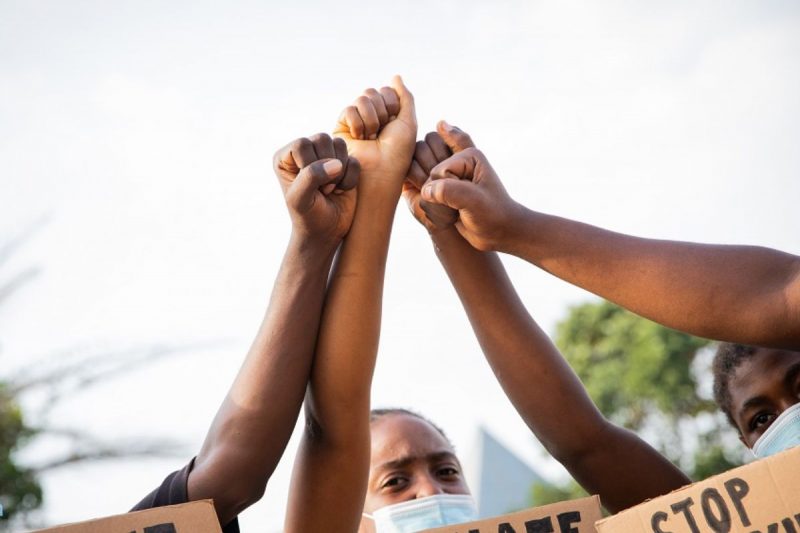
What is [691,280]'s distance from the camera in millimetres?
2281

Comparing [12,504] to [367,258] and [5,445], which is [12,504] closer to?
[5,445]

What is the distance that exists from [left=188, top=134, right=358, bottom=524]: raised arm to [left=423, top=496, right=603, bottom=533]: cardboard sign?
58 centimetres

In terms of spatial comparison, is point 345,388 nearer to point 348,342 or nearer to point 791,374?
point 348,342

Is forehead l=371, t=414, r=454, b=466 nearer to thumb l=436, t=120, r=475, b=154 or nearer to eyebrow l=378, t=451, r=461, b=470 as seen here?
eyebrow l=378, t=451, r=461, b=470

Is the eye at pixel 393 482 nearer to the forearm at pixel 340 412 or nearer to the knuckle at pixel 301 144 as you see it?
the forearm at pixel 340 412

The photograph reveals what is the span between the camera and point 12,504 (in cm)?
920

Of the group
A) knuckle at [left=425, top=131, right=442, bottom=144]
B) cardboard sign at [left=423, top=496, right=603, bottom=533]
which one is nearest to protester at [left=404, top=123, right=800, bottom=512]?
knuckle at [left=425, top=131, right=442, bottom=144]

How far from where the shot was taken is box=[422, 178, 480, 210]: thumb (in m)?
2.62

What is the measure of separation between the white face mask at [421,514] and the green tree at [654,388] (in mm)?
15453

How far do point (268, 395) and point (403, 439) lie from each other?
925 mm

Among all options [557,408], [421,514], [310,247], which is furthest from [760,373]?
[310,247]

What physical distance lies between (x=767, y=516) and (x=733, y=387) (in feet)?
4.14

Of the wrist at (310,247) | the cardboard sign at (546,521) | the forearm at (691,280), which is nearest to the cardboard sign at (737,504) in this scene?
the cardboard sign at (546,521)

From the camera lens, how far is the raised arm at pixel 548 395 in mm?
2914
